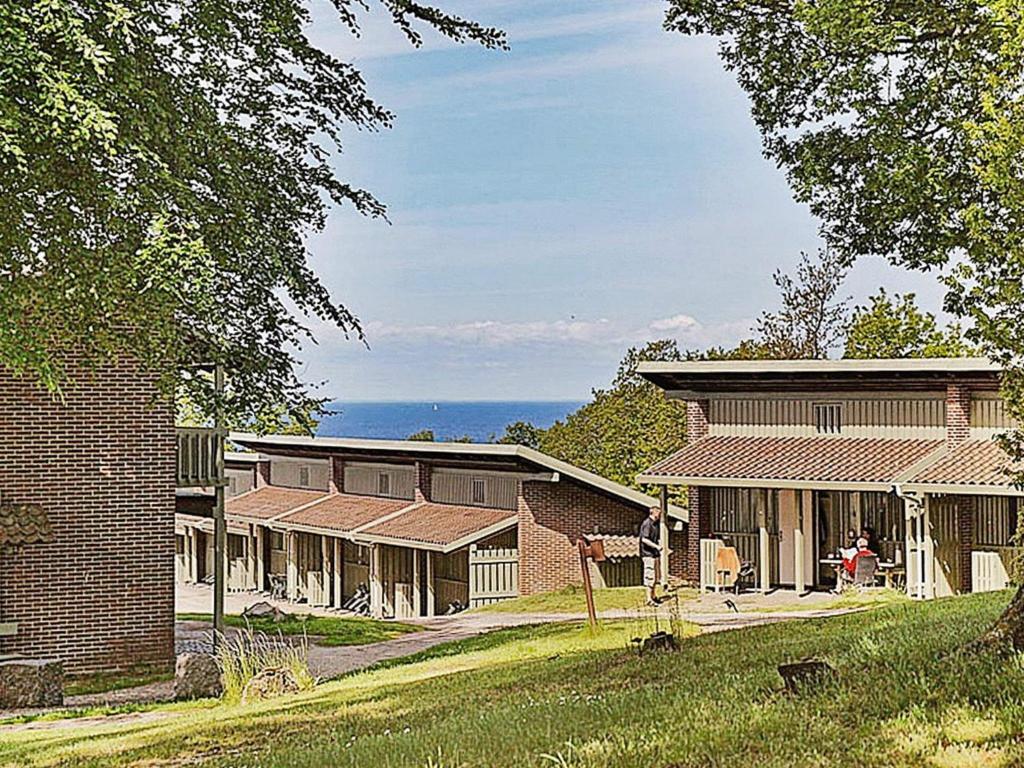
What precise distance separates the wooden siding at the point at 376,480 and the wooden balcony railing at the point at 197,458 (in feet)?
44.6

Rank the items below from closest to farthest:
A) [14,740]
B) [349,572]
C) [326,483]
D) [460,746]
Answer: [460,746] < [14,740] < [349,572] < [326,483]

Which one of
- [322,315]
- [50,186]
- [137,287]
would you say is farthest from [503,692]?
[50,186]

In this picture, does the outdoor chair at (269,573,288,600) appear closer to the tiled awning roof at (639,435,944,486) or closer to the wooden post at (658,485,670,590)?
the wooden post at (658,485,670,590)

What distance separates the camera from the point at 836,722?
8180 mm

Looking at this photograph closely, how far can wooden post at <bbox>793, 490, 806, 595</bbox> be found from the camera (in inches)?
1173

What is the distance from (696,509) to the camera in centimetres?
3180

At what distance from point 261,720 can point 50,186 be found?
531cm

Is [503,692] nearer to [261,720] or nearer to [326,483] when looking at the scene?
[261,720]

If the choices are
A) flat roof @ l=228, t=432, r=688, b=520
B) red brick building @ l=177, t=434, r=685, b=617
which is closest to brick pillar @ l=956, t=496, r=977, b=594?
flat roof @ l=228, t=432, r=688, b=520

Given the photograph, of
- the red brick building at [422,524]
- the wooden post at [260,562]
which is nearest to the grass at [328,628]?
the red brick building at [422,524]

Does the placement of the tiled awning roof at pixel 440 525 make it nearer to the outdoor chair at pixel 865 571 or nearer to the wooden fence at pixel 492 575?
the wooden fence at pixel 492 575

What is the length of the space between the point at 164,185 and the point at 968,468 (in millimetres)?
19084

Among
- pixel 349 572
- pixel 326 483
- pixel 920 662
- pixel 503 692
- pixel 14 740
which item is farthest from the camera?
pixel 326 483

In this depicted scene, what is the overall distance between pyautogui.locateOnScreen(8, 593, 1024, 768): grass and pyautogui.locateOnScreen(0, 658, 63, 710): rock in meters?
3.11
